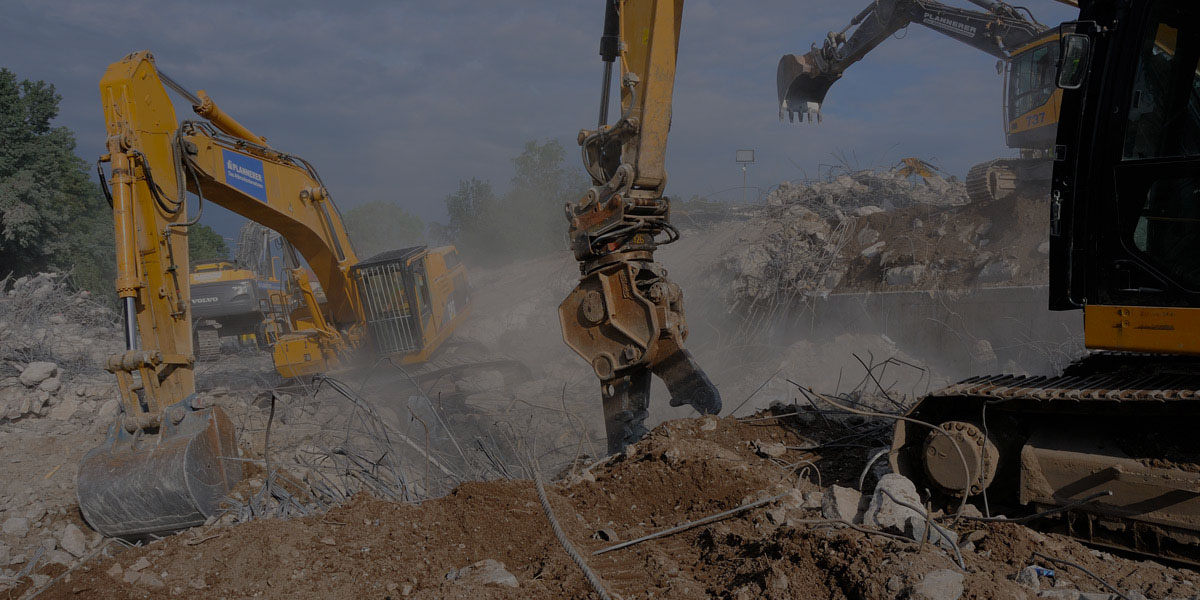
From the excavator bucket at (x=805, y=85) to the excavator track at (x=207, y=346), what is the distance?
12405 mm

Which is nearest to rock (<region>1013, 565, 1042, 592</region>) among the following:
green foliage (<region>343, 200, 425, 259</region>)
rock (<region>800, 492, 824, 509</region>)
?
rock (<region>800, 492, 824, 509</region>)

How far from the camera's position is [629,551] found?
3188 millimetres

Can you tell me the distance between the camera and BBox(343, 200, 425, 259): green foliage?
3631cm

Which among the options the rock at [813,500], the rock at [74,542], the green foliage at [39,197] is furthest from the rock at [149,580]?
the green foliage at [39,197]

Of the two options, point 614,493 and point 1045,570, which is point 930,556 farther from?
point 614,493

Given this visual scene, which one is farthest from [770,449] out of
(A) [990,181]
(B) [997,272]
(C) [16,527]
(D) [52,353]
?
(D) [52,353]

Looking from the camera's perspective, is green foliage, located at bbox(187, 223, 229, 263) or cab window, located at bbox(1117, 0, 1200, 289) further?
green foliage, located at bbox(187, 223, 229, 263)

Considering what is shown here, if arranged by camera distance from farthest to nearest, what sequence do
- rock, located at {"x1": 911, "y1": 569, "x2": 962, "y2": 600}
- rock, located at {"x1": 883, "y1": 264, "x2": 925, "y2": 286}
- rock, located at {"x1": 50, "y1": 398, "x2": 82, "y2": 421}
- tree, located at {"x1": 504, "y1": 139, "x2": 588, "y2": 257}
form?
tree, located at {"x1": 504, "y1": 139, "x2": 588, "y2": 257}
rock, located at {"x1": 883, "y1": 264, "x2": 925, "y2": 286}
rock, located at {"x1": 50, "y1": 398, "x2": 82, "y2": 421}
rock, located at {"x1": 911, "y1": 569, "x2": 962, "y2": 600}

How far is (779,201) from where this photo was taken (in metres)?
13.6

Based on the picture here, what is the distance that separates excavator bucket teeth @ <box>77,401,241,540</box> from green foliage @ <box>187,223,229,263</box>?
30794 millimetres

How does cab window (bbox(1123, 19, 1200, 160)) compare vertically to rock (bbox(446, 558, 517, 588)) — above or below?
above

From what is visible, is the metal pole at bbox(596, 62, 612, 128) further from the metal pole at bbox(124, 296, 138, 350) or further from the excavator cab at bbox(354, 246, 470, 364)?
the excavator cab at bbox(354, 246, 470, 364)

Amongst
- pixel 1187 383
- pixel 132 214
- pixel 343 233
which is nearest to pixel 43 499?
pixel 132 214

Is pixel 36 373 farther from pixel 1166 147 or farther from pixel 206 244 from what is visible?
pixel 206 244
